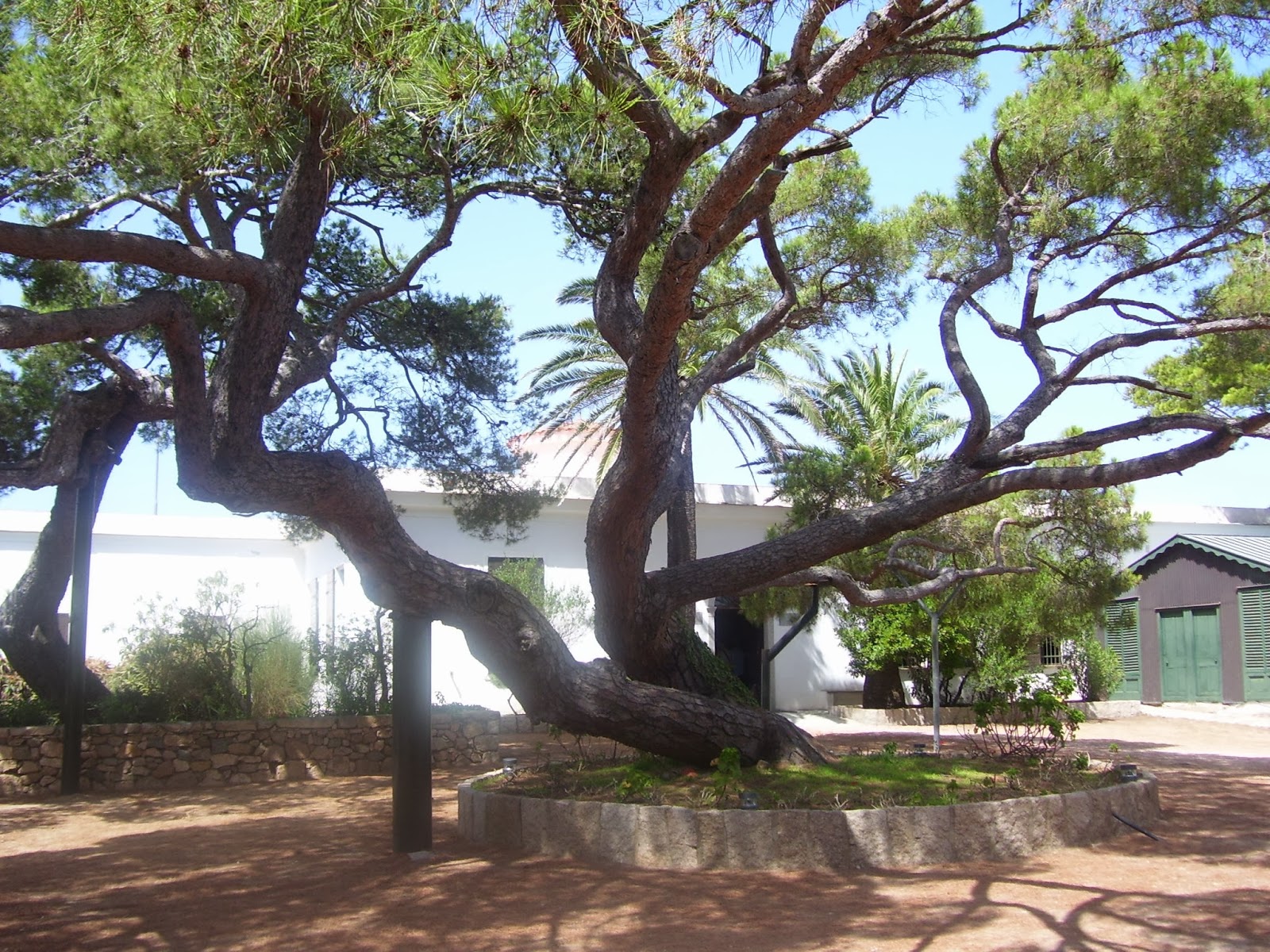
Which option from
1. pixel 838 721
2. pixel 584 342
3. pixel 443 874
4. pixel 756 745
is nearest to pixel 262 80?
pixel 443 874

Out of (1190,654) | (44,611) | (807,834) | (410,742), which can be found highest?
(44,611)

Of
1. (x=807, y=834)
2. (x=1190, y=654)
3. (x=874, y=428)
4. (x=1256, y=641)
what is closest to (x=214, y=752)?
(x=807, y=834)

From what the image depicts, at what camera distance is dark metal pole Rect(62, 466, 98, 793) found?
1083 cm

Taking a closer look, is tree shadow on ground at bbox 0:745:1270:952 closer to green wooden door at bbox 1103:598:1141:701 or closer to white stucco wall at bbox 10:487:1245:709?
white stucco wall at bbox 10:487:1245:709

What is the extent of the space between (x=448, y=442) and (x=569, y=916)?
656 centimetres

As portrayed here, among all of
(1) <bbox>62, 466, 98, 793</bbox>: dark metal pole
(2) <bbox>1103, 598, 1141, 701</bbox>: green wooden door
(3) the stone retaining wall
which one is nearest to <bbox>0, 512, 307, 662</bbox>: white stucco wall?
(3) the stone retaining wall

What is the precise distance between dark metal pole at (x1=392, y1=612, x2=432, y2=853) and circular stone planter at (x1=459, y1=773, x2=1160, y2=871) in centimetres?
71

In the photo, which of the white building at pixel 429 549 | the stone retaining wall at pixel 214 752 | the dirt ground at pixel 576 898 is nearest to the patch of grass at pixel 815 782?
the dirt ground at pixel 576 898

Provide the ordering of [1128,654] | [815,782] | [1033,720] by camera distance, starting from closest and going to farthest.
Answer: [815,782] → [1033,720] → [1128,654]

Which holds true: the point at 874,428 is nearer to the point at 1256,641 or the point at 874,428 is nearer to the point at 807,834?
the point at 1256,641

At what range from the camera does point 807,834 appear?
6543 millimetres

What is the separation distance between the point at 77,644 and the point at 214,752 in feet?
5.94

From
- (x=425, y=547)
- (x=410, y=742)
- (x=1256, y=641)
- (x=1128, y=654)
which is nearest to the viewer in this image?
(x=410, y=742)

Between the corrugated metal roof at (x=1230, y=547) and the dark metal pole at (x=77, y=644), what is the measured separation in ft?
59.7
